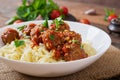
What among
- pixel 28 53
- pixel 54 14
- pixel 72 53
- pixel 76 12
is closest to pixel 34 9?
pixel 54 14

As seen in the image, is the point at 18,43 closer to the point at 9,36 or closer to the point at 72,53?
the point at 9,36

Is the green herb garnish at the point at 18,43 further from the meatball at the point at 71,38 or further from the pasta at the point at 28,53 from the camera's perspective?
the meatball at the point at 71,38

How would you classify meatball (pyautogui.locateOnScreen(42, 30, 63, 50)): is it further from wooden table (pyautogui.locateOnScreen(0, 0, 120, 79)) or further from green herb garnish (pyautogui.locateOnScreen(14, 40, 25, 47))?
wooden table (pyautogui.locateOnScreen(0, 0, 120, 79))

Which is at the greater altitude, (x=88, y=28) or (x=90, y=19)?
(x=88, y=28)

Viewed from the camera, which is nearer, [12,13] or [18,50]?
[18,50]

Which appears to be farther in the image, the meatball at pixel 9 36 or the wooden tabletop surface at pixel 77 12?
the wooden tabletop surface at pixel 77 12

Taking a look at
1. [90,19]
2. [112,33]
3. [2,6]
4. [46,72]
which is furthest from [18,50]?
[2,6]

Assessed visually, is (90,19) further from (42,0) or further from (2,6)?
(2,6)

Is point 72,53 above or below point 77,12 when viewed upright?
above

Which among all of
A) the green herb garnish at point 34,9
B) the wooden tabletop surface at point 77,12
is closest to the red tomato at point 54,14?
the green herb garnish at point 34,9
